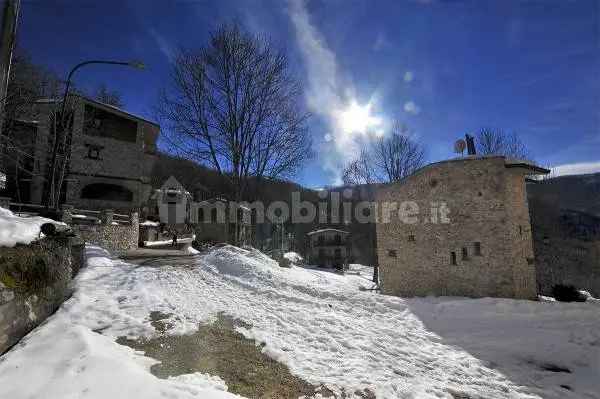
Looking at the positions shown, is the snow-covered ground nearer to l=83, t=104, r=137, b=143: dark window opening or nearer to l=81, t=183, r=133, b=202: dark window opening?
l=81, t=183, r=133, b=202: dark window opening

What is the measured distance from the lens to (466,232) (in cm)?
1038

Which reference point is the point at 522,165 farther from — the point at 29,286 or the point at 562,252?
the point at 562,252

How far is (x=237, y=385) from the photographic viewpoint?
2984mm

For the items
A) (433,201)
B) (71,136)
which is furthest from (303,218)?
(433,201)

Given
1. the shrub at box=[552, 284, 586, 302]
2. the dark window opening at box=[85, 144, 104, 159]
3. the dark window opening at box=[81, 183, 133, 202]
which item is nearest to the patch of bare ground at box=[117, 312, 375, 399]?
the shrub at box=[552, 284, 586, 302]

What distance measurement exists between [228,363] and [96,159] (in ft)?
82.0

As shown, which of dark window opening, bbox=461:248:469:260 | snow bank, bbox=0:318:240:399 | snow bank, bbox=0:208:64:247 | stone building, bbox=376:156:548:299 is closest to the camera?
snow bank, bbox=0:318:240:399

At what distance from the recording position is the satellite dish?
12.9 meters

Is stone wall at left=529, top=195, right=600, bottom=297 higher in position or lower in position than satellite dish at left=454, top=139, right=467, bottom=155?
lower

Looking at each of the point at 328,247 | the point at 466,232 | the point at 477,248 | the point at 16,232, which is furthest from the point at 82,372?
the point at 328,247

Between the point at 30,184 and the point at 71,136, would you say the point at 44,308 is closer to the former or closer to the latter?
the point at 71,136

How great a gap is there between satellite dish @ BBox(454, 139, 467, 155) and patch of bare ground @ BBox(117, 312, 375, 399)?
41.1 feet

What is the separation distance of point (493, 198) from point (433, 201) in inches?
77.0

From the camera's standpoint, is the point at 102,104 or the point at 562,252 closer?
the point at 102,104
